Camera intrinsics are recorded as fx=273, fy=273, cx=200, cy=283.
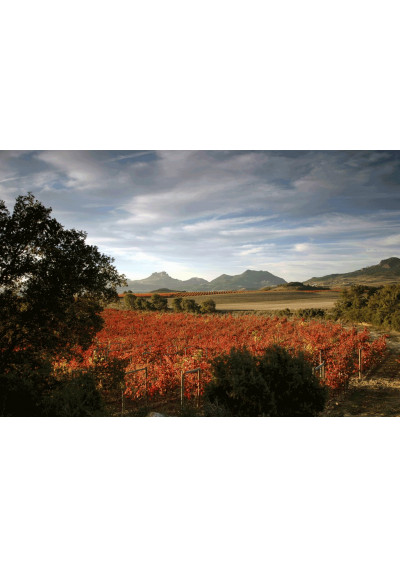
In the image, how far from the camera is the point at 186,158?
472 centimetres

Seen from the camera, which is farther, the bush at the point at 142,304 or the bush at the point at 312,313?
the bush at the point at 142,304

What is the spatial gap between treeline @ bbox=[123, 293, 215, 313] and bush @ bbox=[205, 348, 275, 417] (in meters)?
2.31

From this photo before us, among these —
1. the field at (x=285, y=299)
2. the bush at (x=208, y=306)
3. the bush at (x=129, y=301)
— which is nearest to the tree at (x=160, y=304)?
the bush at (x=129, y=301)

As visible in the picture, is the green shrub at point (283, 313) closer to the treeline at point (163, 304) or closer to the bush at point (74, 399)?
the treeline at point (163, 304)

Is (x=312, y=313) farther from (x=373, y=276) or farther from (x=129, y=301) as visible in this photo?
(x=129, y=301)

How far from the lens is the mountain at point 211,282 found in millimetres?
5219

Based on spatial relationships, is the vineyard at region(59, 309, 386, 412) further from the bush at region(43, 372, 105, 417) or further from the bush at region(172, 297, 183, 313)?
the bush at region(43, 372, 105, 417)

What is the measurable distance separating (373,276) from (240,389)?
313 centimetres

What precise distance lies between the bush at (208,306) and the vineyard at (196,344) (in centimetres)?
27

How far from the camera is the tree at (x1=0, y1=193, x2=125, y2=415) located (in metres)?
4.31

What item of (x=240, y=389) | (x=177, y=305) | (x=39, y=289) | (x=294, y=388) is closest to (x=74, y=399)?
(x=39, y=289)
